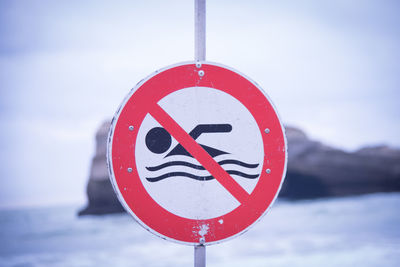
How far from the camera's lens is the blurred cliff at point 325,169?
32.2m

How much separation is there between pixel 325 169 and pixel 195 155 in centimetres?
3353

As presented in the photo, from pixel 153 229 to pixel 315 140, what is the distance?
107ft

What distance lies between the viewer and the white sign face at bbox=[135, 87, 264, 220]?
1.13 meters

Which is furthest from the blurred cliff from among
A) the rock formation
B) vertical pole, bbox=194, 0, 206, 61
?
vertical pole, bbox=194, 0, 206, 61

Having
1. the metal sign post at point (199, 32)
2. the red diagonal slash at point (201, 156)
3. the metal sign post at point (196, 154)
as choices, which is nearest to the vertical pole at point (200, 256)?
the metal sign post at point (196, 154)

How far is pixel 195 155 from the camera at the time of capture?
113 cm

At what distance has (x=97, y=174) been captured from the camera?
3216 cm

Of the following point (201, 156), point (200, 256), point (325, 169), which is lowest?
point (200, 256)

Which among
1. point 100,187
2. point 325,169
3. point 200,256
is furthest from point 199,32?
point 325,169

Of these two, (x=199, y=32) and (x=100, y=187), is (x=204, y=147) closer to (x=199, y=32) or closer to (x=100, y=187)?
(x=199, y=32)

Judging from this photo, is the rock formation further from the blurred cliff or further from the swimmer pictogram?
the swimmer pictogram

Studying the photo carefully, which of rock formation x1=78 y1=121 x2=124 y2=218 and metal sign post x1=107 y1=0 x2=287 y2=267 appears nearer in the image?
metal sign post x1=107 y1=0 x2=287 y2=267

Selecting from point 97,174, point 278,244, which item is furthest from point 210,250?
point 97,174

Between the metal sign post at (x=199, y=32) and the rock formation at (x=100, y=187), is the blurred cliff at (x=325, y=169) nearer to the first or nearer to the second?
the rock formation at (x=100, y=187)
